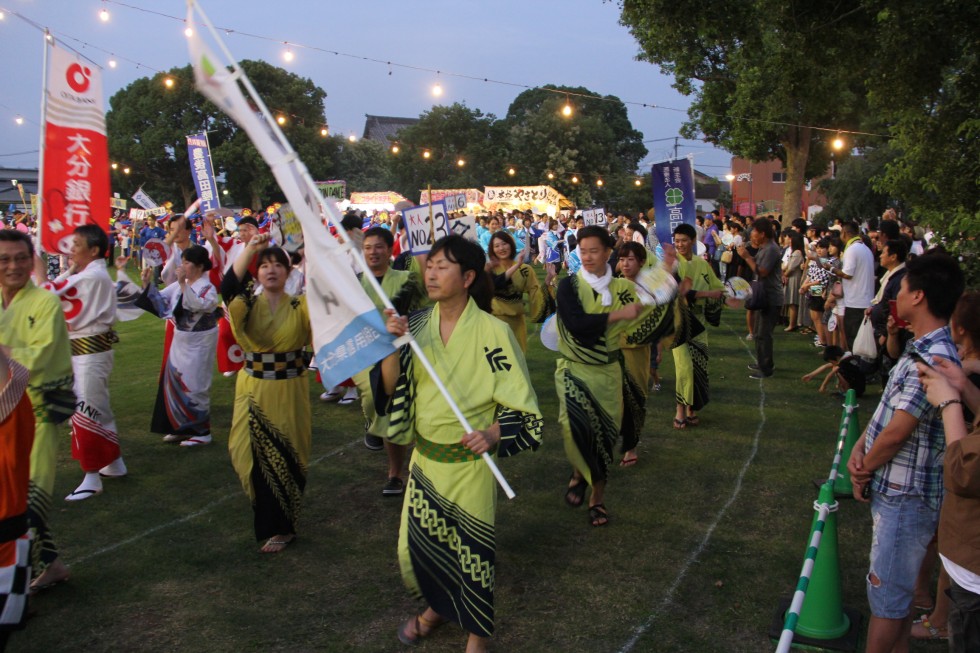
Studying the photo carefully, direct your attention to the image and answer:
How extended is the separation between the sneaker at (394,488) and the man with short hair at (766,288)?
19.1 ft

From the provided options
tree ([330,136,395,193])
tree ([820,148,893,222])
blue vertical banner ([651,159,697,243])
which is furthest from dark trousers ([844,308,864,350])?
tree ([330,136,395,193])

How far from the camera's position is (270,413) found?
482cm

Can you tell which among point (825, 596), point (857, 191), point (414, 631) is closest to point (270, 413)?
point (414, 631)

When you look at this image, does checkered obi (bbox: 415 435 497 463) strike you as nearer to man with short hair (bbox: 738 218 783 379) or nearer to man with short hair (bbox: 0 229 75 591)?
man with short hair (bbox: 0 229 75 591)

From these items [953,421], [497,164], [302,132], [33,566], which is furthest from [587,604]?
[497,164]

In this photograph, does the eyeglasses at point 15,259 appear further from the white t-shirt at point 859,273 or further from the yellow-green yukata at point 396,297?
the white t-shirt at point 859,273

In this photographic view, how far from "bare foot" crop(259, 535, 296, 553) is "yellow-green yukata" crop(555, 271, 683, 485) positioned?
6.32 feet

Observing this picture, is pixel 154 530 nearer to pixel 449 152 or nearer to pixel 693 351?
pixel 693 351

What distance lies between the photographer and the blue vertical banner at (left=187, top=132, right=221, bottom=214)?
34.4 feet

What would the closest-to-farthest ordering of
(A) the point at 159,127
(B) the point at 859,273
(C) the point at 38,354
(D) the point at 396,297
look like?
(C) the point at 38,354 < (D) the point at 396,297 < (B) the point at 859,273 < (A) the point at 159,127

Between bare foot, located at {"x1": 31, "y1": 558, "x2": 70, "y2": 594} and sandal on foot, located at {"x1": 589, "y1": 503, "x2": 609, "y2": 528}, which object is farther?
sandal on foot, located at {"x1": 589, "y1": 503, "x2": 609, "y2": 528}

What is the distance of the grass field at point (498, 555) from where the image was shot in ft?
12.8

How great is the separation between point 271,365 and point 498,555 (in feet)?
6.10

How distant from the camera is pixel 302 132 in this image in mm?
43875
